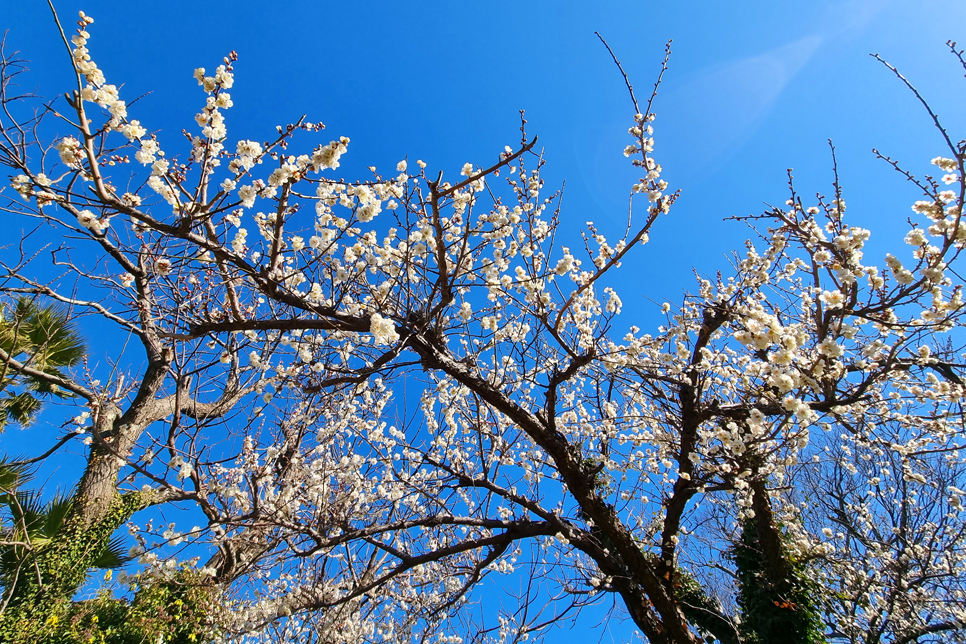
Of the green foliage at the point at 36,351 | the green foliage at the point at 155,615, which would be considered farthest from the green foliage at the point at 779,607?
the green foliage at the point at 36,351

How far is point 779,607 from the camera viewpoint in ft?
16.0

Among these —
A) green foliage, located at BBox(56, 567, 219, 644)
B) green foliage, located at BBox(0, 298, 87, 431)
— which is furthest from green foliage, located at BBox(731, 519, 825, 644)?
green foliage, located at BBox(0, 298, 87, 431)

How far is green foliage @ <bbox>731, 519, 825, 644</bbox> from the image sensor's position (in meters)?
4.77

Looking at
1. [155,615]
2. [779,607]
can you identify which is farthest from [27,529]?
[779,607]

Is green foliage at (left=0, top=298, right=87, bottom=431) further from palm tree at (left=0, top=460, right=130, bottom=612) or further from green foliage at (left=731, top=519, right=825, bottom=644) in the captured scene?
green foliage at (left=731, top=519, right=825, bottom=644)

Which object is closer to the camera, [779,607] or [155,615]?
[779,607]

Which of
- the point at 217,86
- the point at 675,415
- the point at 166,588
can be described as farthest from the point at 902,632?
the point at 166,588

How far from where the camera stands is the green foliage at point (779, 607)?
15.7 ft

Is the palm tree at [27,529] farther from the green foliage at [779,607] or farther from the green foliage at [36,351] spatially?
the green foliage at [779,607]

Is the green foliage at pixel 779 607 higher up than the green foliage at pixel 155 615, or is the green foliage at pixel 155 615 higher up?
the green foliage at pixel 155 615

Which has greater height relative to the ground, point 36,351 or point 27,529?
point 36,351

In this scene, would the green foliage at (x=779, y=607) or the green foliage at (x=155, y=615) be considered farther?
the green foliage at (x=155, y=615)

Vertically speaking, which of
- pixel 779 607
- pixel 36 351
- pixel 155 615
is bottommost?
pixel 779 607

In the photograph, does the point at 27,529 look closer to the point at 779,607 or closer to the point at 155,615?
the point at 155,615
